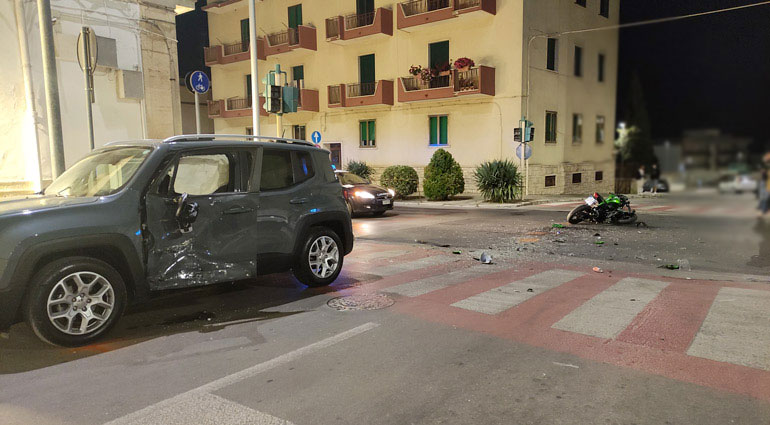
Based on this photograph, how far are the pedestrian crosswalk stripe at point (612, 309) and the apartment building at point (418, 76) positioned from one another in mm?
13975

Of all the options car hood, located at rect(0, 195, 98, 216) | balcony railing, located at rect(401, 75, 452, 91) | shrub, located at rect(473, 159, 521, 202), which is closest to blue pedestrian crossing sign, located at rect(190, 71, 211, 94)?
car hood, located at rect(0, 195, 98, 216)

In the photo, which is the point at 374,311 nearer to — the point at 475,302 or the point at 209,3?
the point at 475,302

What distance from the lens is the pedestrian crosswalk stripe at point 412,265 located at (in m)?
7.61

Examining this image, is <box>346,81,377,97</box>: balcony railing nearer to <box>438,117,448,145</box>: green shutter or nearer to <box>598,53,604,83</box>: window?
<box>438,117,448,145</box>: green shutter

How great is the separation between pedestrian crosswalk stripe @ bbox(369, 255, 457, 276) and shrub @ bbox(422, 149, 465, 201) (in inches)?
543

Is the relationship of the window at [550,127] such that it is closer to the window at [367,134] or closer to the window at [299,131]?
the window at [367,134]

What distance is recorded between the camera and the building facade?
11.1m

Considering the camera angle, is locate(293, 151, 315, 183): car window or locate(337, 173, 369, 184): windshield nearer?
locate(293, 151, 315, 183): car window

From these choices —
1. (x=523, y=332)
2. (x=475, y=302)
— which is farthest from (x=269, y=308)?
(x=523, y=332)

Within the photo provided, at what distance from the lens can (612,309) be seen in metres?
5.39

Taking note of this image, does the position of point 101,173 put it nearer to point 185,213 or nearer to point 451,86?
point 185,213

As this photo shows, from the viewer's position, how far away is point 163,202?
485 centimetres

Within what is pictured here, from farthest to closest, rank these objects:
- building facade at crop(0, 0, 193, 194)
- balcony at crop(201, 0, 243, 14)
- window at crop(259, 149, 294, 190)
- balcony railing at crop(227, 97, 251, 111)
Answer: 1. balcony railing at crop(227, 97, 251, 111)
2. balcony at crop(201, 0, 243, 14)
3. building facade at crop(0, 0, 193, 194)
4. window at crop(259, 149, 294, 190)

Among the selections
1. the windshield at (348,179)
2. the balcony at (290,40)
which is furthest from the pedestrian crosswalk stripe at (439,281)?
the balcony at (290,40)
